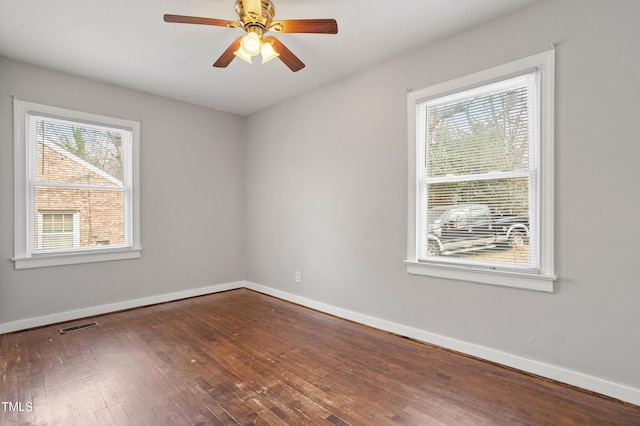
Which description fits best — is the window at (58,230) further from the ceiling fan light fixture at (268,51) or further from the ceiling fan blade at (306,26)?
the ceiling fan blade at (306,26)

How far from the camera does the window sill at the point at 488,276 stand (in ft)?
7.46

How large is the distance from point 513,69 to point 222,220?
4.02 metres

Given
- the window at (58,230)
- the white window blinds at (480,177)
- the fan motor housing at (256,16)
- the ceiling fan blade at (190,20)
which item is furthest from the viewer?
the window at (58,230)

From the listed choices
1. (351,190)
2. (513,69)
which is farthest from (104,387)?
(513,69)

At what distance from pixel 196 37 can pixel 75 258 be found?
2.73 m

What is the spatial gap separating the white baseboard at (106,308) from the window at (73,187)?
56cm

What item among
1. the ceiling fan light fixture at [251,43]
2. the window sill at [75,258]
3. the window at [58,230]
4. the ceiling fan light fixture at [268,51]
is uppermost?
the ceiling fan light fixture at [268,51]

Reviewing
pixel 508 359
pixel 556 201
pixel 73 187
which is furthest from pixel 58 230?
pixel 556 201

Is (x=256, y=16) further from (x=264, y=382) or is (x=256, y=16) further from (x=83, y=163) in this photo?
(x=83, y=163)

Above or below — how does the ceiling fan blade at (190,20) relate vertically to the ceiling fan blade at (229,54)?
above

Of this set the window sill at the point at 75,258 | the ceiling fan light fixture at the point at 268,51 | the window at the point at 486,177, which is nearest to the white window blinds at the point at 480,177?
the window at the point at 486,177

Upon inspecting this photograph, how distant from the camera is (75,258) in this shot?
11.5ft

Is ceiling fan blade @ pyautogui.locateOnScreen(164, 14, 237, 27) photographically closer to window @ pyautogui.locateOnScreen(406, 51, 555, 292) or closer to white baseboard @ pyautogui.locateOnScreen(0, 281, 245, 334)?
window @ pyautogui.locateOnScreen(406, 51, 555, 292)

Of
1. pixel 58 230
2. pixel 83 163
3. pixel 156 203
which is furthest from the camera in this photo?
pixel 156 203
